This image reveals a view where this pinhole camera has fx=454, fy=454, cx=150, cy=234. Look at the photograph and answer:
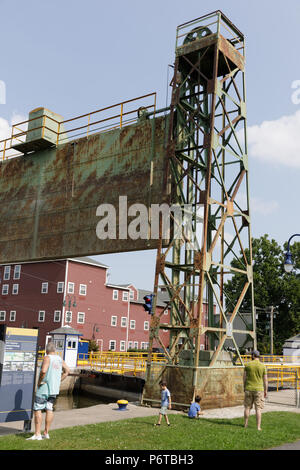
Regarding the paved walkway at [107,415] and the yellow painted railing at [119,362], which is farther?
the yellow painted railing at [119,362]

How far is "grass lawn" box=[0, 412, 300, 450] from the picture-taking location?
808 centimetres

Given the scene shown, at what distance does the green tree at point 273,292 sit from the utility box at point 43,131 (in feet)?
113

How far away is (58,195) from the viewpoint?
68.2ft

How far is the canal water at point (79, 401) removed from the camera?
87.9ft

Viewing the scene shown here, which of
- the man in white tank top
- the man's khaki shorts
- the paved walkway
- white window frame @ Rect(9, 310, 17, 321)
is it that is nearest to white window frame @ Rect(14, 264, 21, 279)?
white window frame @ Rect(9, 310, 17, 321)

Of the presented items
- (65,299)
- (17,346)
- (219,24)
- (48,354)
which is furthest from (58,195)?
(65,299)

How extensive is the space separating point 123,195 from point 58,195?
3812 mm

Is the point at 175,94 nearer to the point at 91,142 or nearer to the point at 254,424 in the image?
the point at 91,142

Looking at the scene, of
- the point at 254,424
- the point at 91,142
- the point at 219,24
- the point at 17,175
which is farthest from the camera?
the point at 17,175

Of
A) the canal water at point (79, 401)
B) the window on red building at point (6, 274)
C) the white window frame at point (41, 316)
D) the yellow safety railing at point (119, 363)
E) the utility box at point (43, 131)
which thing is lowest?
the canal water at point (79, 401)

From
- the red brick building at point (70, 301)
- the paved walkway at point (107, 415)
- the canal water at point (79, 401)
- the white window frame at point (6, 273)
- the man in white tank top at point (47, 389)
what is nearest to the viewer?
the man in white tank top at point (47, 389)

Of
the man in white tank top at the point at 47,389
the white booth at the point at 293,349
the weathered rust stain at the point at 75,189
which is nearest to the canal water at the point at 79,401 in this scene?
the weathered rust stain at the point at 75,189

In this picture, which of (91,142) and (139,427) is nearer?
(139,427)

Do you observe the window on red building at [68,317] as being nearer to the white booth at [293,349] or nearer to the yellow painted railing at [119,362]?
the yellow painted railing at [119,362]
